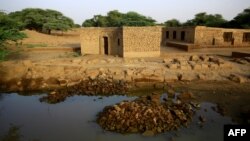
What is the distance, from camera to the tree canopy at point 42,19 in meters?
39.0

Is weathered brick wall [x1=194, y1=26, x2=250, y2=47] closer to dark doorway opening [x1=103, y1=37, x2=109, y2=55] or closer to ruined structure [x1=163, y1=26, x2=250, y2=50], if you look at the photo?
ruined structure [x1=163, y1=26, x2=250, y2=50]

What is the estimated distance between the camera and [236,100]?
10406mm

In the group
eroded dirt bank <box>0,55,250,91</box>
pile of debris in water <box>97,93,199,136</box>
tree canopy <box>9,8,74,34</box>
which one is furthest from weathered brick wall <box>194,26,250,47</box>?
tree canopy <box>9,8,74,34</box>

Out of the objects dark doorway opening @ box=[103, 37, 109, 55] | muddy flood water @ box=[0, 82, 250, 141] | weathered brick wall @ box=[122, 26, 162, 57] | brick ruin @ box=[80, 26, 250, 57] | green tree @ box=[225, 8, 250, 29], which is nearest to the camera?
muddy flood water @ box=[0, 82, 250, 141]

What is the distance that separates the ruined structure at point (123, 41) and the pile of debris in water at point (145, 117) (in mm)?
8740

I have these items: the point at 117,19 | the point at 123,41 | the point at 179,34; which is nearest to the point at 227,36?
the point at 179,34

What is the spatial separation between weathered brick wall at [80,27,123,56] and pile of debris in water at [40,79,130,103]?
20.7 feet

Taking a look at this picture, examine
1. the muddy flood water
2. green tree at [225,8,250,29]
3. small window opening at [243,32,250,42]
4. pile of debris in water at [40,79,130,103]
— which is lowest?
the muddy flood water

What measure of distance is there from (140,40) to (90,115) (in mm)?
9460

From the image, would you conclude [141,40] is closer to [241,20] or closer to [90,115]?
[90,115]

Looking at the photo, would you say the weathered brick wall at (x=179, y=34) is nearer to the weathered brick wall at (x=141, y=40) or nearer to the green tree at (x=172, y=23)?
the weathered brick wall at (x=141, y=40)

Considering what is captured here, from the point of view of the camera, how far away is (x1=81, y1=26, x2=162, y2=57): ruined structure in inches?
690

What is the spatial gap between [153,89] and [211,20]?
2966 centimetres

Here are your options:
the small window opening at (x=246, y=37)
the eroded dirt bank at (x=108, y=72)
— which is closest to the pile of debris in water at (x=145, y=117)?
the eroded dirt bank at (x=108, y=72)
